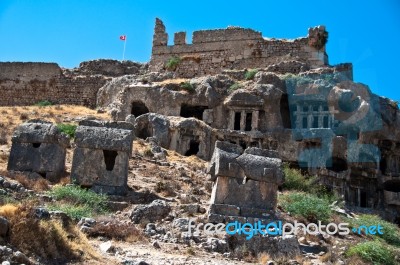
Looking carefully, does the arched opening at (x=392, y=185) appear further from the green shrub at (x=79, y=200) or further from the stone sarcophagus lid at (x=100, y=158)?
the green shrub at (x=79, y=200)

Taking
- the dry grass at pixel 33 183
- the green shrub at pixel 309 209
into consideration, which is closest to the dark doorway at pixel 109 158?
the dry grass at pixel 33 183

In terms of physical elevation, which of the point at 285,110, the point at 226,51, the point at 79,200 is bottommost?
the point at 79,200

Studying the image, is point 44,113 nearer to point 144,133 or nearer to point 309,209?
point 144,133

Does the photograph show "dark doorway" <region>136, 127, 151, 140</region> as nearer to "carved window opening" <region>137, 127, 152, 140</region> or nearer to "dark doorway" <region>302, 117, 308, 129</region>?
"carved window opening" <region>137, 127, 152, 140</region>

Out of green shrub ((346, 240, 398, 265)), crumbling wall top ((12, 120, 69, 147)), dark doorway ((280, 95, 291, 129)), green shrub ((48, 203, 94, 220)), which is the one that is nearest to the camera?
green shrub ((48, 203, 94, 220))

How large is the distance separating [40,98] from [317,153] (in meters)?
18.8

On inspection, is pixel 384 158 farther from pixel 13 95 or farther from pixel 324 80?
pixel 13 95

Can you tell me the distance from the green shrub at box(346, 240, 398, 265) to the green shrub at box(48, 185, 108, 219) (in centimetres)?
599

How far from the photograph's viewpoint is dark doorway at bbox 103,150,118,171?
51.1 ft

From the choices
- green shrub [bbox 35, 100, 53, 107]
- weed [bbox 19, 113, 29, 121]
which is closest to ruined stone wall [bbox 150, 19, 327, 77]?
green shrub [bbox 35, 100, 53, 107]

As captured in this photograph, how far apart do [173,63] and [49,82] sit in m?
8.60

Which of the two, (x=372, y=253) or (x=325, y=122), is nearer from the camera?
(x=372, y=253)

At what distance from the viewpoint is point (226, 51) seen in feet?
111
